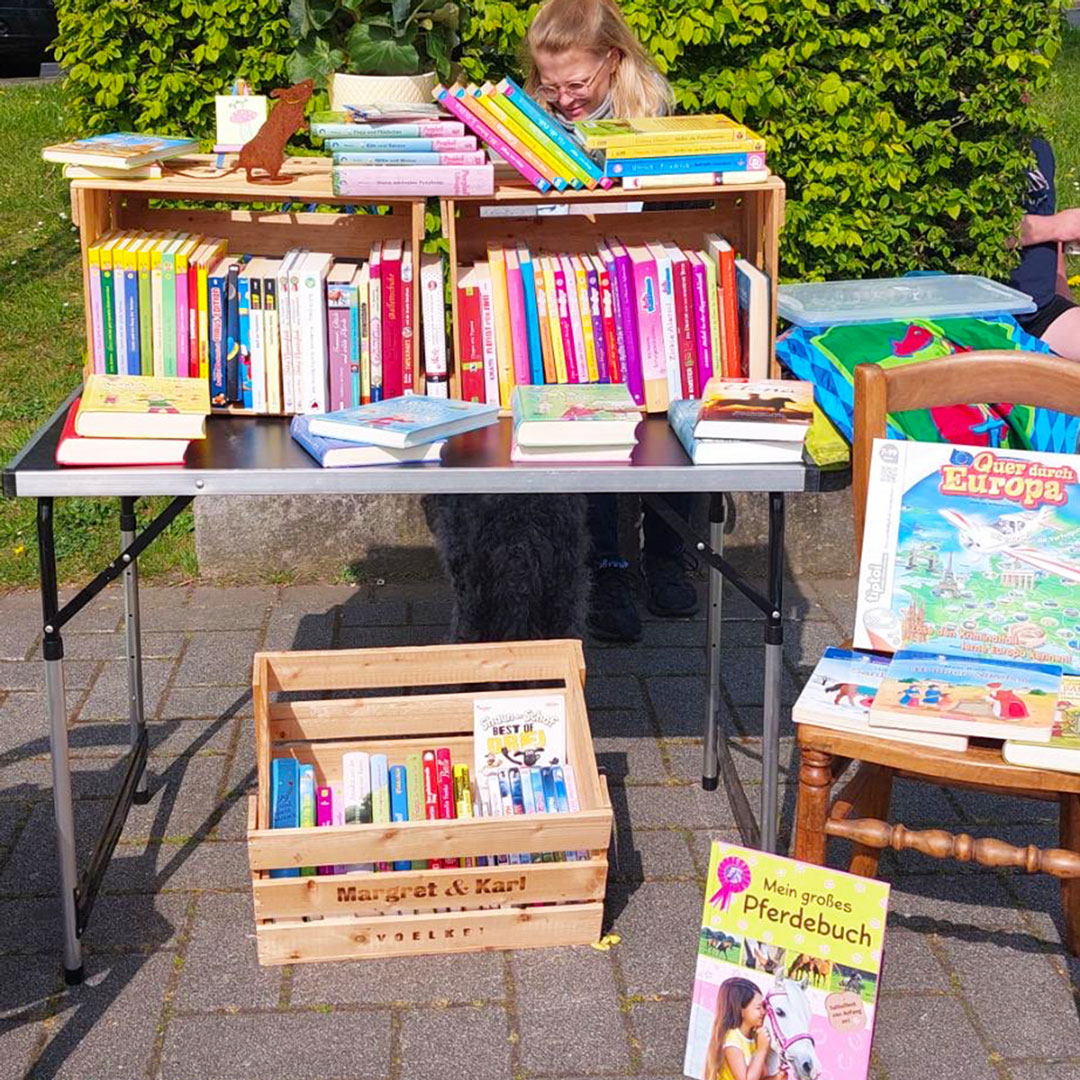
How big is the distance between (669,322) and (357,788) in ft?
3.70

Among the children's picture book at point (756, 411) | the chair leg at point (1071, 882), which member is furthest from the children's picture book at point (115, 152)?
the chair leg at point (1071, 882)

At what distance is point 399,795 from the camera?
10.4ft

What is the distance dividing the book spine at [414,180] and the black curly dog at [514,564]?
820 millimetres

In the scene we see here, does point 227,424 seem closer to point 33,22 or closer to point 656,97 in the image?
point 656,97

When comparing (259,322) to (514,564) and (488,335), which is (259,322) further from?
(514,564)

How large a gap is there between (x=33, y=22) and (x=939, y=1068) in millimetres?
13428

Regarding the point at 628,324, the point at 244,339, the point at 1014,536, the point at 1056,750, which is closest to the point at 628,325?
the point at 628,324

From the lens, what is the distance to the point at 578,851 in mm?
2953

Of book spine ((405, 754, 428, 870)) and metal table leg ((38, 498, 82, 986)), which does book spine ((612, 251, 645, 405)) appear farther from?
metal table leg ((38, 498, 82, 986))

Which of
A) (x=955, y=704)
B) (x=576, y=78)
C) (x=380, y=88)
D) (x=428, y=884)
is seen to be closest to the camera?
(x=955, y=704)

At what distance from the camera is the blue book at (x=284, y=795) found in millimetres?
3039

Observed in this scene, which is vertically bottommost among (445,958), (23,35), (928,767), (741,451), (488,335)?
(445,958)

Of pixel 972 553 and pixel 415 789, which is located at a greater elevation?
pixel 972 553

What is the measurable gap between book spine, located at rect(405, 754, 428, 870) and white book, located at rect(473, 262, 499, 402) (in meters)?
0.77
